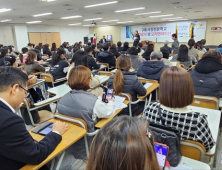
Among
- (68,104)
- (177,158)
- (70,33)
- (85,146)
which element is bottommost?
(85,146)

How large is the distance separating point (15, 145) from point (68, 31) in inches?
675

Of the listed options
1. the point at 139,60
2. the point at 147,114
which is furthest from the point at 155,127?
the point at 139,60

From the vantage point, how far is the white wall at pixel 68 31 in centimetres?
1454

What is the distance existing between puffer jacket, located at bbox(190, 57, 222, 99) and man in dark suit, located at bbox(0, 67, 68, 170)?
78.8 inches

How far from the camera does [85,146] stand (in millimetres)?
1683

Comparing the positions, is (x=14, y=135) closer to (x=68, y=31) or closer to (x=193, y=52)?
(x=193, y=52)

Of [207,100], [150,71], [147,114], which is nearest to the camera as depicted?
[147,114]

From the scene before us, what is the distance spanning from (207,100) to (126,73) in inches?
43.4

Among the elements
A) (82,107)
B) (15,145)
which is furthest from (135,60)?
(15,145)

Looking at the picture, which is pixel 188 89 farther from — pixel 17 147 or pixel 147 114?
pixel 17 147

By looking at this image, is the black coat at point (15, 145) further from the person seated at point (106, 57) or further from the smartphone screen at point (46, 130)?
the person seated at point (106, 57)

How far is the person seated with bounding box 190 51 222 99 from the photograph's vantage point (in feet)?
7.48

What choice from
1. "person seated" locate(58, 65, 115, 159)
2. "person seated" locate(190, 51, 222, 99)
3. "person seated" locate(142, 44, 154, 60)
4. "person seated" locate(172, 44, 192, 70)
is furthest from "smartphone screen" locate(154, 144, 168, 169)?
"person seated" locate(142, 44, 154, 60)

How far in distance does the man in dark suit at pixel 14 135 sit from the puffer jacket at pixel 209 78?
2.00m
